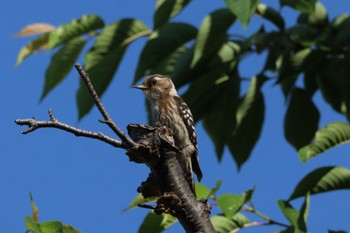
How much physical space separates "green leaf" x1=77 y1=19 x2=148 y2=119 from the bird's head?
A: 1.09 m

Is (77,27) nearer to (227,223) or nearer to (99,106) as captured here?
(227,223)

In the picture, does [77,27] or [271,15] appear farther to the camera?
[77,27]

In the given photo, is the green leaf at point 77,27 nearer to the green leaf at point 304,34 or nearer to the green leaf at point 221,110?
the green leaf at point 221,110

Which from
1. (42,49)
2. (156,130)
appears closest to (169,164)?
(156,130)

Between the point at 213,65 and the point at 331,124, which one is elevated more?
the point at 213,65

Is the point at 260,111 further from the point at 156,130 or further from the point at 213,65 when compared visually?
the point at 156,130

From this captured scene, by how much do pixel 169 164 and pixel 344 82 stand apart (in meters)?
2.51

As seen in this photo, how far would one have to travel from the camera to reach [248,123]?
644 centimetres

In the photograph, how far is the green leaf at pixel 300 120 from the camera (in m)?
6.39

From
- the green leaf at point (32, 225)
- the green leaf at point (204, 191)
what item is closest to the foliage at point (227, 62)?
the green leaf at point (204, 191)

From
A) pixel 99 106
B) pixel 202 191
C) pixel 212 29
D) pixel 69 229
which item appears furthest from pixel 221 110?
pixel 99 106

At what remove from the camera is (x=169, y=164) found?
12.5ft

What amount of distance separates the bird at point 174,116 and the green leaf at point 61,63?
79cm

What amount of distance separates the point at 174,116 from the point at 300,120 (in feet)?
4.57
